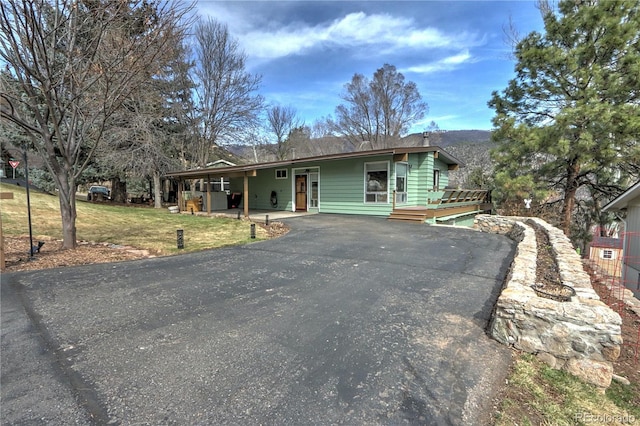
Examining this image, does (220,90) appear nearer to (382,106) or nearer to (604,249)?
(382,106)

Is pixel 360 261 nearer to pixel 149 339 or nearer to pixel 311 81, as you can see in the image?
pixel 149 339

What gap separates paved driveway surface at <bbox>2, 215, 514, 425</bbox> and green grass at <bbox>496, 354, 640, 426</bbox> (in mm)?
130

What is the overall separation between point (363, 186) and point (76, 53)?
10085 millimetres

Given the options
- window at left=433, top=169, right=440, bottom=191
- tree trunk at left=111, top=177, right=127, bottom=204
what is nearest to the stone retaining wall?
window at left=433, top=169, right=440, bottom=191

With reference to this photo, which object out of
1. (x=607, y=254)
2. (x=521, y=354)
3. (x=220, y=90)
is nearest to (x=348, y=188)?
(x=521, y=354)

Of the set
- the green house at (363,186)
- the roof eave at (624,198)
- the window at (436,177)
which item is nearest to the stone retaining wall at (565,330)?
the green house at (363,186)

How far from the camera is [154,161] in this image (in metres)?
17.1

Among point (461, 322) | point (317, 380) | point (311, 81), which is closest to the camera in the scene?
point (317, 380)

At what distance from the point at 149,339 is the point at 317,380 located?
168 centimetres

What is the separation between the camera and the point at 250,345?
2.68 meters

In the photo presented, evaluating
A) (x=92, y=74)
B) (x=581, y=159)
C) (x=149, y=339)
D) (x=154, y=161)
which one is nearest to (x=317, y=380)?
(x=149, y=339)

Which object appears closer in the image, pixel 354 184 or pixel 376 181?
pixel 376 181

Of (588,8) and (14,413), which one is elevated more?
(588,8)

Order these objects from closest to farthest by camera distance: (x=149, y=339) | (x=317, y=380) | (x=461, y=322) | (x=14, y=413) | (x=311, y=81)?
(x=14, y=413), (x=317, y=380), (x=149, y=339), (x=461, y=322), (x=311, y=81)
